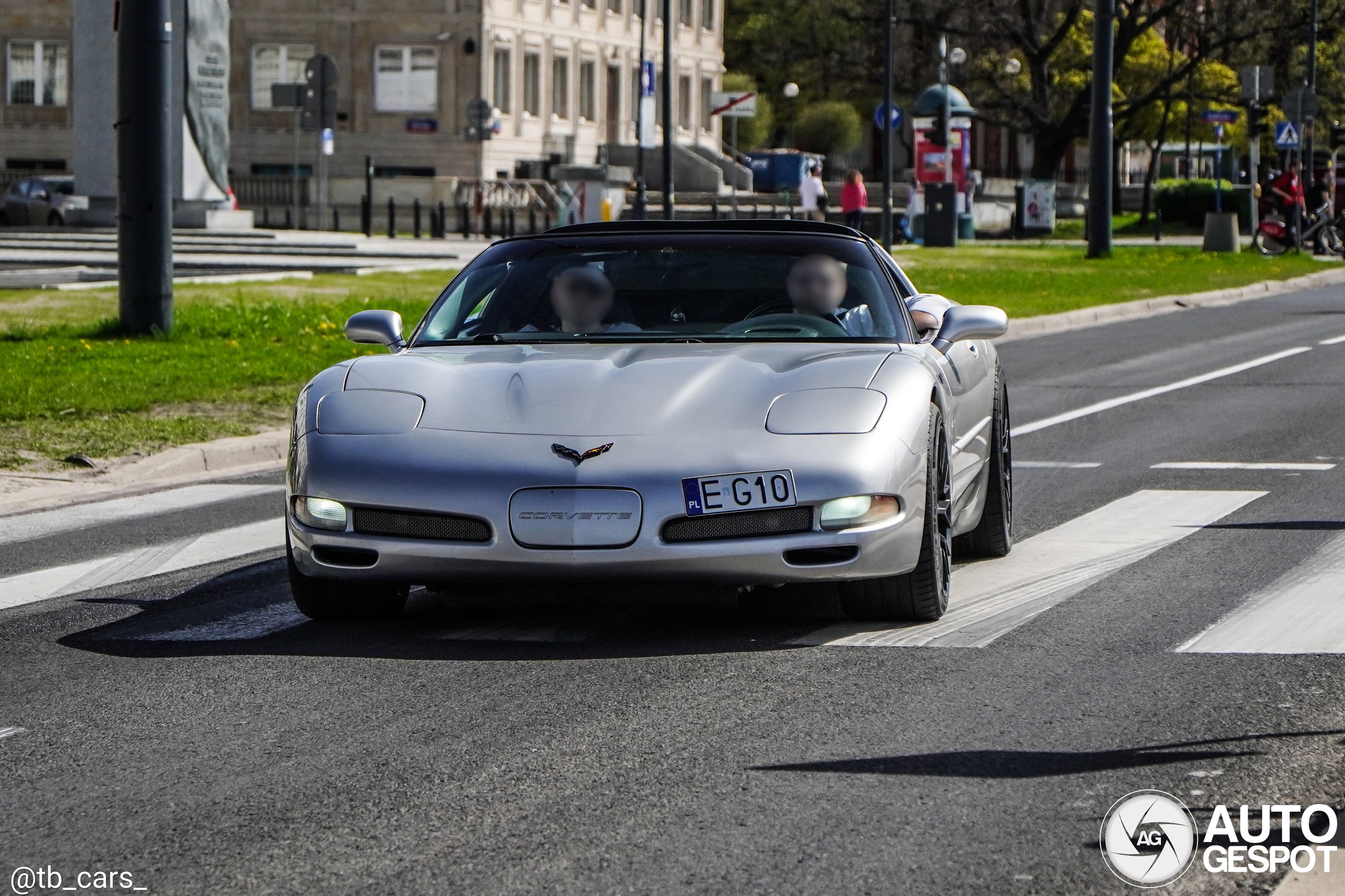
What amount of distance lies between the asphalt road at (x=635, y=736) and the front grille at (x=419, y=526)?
1.08ft

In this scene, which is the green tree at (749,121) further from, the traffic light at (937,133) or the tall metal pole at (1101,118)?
the tall metal pole at (1101,118)

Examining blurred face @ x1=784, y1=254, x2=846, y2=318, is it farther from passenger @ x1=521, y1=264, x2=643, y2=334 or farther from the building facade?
the building facade

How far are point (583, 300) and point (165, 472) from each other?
4.46m

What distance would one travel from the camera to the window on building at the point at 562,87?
72375 millimetres

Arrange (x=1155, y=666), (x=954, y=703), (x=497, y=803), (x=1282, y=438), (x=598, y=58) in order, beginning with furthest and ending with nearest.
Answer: (x=598, y=58) → (x=1282, y=438) → (x=1155, y=666) → (x=954, y=703) → (x=497, y=803)

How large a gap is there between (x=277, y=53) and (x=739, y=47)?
29.9m

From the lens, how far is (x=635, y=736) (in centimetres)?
515

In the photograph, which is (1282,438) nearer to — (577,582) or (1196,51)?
(577,582)

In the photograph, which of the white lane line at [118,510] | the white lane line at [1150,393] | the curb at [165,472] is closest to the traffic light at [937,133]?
the white lane line at [1150,393]

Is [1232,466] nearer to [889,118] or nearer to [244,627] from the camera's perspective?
[244,627]

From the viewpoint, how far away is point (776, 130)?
9744cm

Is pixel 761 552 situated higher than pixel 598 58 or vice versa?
pixel 598 58

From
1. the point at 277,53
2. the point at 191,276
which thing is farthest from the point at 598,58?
the point at 191,276

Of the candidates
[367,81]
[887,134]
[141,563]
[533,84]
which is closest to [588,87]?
[533,84]
